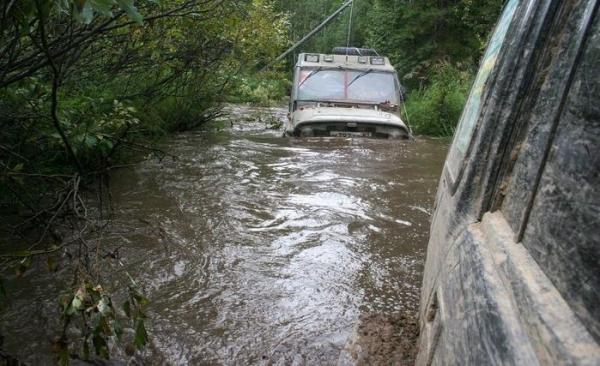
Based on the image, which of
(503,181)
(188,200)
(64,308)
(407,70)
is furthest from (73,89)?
(407,70)

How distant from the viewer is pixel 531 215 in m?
1.07

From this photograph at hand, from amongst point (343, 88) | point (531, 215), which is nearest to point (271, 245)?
point (531, 215)

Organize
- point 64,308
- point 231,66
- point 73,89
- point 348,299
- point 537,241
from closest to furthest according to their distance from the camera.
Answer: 1. point 537,241
2. point 64,308
3. point 348,299
4. point 73,89
5. point 231,66

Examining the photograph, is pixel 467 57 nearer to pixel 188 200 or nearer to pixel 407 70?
pixel 407 70

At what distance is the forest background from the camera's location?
1.88 m

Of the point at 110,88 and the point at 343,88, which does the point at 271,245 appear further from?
the point at 343,88

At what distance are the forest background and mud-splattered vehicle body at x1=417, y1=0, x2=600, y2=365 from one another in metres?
1.06

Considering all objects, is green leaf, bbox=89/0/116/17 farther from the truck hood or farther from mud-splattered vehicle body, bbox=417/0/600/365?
the truck hood

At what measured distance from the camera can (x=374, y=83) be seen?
28.0ft

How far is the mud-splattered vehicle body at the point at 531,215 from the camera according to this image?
839 mm

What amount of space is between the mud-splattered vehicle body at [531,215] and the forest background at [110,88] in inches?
41.8

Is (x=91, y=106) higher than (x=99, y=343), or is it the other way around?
(x=91, y=106)

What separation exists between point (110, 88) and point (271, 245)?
3.32 meters

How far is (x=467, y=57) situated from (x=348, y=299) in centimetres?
1391
